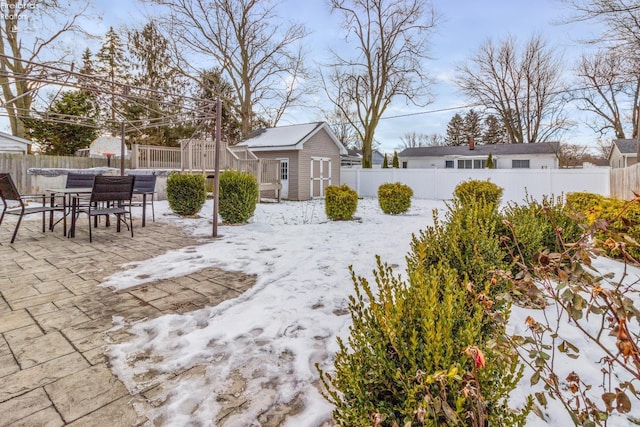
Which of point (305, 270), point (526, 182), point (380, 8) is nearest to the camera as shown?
point (305, 270)

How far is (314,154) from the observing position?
1420cm

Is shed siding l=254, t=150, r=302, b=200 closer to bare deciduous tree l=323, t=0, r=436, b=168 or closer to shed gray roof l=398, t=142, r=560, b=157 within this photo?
bare deciduous tree l=323, t=0, r=436, b=168

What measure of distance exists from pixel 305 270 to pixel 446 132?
39210 mm

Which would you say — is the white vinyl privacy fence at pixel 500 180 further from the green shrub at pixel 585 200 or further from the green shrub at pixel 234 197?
the green shrub at pixel 234 197

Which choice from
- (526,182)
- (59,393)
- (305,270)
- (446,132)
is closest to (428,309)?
(59,393)

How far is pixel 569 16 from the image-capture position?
7.12 meters

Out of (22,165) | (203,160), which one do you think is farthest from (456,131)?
(22,165)

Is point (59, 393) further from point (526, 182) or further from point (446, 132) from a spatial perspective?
point (446, 132)

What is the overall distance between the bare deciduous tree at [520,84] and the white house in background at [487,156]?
1.39 m

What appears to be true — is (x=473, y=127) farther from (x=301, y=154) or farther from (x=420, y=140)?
(x=301, y=154)

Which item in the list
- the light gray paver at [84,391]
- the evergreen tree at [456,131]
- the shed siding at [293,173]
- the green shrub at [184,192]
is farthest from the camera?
the evergreen tree at [456,131]

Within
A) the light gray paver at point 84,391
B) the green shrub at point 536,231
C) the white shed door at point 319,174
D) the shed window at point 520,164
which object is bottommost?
the light gray paver at point 84,391

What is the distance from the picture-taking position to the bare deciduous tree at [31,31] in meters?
12.8

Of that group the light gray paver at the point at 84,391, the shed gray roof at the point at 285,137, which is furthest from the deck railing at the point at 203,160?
the light gray paver at the point at 84,391
